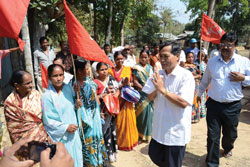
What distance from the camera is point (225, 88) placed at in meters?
2.87

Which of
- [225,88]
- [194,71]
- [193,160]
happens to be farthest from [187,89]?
[194,71]

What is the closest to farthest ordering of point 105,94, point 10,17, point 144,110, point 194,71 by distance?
point 10,17 < point 105,94 < point 144,110 < point 194,71

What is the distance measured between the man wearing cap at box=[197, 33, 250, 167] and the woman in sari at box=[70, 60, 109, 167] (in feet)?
5.54

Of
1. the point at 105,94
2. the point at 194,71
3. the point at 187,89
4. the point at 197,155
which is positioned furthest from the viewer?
the point at 194,71

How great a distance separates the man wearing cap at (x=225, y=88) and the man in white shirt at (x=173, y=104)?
0.98 m

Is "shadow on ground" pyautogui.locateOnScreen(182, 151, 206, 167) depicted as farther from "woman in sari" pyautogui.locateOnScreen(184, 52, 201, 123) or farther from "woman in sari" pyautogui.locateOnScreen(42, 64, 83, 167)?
"woman in sari" pyautogui.locateOnScreen(42, 64, 83, 167)

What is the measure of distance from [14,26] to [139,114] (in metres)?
2.85

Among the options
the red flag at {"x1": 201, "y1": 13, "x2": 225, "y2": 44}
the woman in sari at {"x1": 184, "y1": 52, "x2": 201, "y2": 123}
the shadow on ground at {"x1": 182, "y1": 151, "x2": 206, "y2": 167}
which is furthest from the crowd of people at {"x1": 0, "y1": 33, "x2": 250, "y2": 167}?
the woman in sari at {"x1": 184, "y1": 52, "x2": 201, "y2": 123}

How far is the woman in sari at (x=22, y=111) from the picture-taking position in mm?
2275

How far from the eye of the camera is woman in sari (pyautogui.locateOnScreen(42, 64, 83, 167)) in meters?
2.26

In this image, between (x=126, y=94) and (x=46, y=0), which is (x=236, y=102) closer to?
(x=126, y=94)

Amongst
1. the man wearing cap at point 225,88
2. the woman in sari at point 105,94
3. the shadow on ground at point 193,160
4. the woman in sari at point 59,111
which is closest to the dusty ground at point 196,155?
the shadow on ground at point 193,160

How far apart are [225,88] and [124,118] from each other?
1742 mm

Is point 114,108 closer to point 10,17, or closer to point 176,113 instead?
point 176,113
